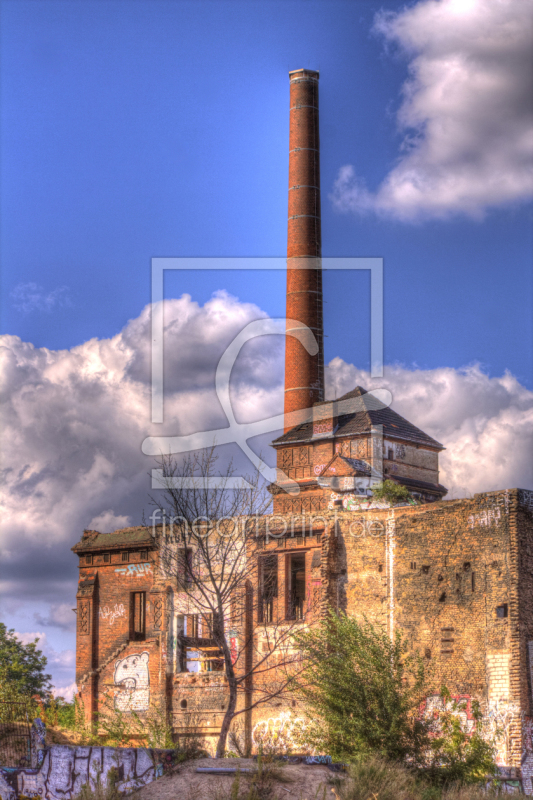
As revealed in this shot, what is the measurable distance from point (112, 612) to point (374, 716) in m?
12.7

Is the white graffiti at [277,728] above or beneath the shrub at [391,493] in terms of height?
beneath

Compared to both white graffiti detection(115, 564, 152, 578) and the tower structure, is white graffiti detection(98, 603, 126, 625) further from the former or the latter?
the tower structure

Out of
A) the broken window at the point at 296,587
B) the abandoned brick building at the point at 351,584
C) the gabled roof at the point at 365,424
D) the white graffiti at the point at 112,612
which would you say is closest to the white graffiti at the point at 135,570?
the abandoned brick building at the point at 351,584

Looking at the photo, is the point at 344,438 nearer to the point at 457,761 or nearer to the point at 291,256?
the point at 291,256

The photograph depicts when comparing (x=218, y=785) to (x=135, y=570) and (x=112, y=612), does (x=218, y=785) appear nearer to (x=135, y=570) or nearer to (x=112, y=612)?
(x=135, y=570)

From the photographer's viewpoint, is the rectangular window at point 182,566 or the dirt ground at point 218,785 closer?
the dirt ground at point 218,785

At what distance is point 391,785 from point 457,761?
3.67 meters

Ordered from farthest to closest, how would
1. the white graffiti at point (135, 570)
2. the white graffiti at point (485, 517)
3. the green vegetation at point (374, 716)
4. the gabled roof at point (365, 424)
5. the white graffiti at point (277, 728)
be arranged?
the gabled roof at point (365, 424), the white graffiti at point (135, 570), the white graffiti at point (277, 728), the white graffiti at point (485, 517), the green vegetation at point (374, 716)

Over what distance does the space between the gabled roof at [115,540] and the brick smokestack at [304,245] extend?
10.5 m

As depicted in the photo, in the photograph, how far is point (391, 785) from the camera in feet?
49.1

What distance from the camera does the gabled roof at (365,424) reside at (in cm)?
3441

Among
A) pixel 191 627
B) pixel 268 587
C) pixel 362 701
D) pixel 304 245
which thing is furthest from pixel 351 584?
pixel 304 245

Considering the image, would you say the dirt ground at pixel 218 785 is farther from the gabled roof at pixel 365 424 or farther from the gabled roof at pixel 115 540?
the gabled roof at pixel 365 424

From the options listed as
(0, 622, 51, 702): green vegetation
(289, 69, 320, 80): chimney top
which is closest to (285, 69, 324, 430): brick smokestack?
(289, 69, 320, 80): chimney top
